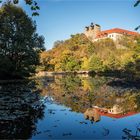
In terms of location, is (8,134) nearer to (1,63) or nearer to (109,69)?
(1,63)

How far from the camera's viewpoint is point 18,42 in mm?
45031

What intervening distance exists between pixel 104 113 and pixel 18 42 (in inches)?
1286

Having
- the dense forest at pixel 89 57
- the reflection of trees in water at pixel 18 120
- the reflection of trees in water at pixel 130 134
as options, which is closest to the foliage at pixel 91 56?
the dense forest at pixel 89 57

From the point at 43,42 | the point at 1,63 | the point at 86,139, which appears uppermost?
the point at 43,42

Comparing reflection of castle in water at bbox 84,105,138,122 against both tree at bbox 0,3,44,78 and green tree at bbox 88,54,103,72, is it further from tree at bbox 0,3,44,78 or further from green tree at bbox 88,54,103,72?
green tree at bbox 88,54,103,72

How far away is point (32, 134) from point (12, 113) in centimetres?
390

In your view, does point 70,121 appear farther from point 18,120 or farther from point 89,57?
point 89,57

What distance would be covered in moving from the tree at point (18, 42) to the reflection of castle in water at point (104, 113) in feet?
93.6

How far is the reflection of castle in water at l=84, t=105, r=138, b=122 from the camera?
13625mm

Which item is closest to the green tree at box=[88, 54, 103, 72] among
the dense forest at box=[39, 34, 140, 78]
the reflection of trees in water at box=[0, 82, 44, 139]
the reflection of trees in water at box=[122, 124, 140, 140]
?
the dense forest at box=[39, 34, 140, 78]

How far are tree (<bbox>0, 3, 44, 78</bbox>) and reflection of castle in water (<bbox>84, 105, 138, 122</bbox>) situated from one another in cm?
2852

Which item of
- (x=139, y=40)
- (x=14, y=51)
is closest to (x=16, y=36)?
(x=14, y=51)

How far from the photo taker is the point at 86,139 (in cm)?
963

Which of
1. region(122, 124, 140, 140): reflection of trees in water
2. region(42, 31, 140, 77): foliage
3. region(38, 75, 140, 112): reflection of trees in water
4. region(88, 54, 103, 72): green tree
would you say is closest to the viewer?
region(122, 124, 140, 140): reflection of trees in water
